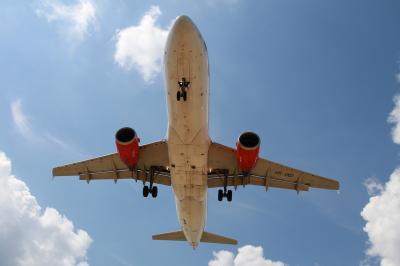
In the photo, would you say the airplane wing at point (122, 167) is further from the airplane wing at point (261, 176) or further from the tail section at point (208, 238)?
the tail section at point (208, 238)

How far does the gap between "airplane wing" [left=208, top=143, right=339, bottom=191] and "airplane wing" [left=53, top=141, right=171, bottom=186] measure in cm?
282

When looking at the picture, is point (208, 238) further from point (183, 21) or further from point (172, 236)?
point (183, 21)

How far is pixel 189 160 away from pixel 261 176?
652cm

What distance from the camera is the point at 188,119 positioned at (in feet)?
65.2

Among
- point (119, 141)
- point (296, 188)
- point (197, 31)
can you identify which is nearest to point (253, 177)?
point (296, 188)

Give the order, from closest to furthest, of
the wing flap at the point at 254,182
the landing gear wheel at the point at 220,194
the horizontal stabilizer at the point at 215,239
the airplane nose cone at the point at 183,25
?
the airplane nose cone at the point at 183,25 < the landing gear wheel at the point at 220,194 < the wing flap at the point at 254,182 < the horizontal stabilizer at the point at 215,239

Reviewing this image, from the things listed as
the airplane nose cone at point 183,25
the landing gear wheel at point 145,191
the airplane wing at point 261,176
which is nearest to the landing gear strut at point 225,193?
the airplane wing at point 261,176

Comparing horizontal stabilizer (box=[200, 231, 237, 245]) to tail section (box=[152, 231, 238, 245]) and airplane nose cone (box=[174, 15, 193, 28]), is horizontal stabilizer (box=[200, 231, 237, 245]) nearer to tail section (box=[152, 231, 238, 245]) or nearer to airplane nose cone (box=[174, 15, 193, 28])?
tail section (box=[152, 231, 238, 245])

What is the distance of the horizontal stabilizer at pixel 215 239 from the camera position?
30.9 m

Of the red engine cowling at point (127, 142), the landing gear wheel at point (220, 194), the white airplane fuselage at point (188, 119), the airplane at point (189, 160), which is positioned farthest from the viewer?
the landing gear wheel at point (220, 194)

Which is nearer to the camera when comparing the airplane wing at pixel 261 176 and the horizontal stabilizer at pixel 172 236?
the airplane wing at pixel 261 176

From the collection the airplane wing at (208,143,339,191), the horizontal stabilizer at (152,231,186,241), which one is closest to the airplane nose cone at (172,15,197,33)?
the airplane wing at (208,143,339,191)

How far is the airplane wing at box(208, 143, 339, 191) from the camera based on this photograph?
2448 cm

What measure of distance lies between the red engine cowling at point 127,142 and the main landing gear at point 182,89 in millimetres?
4029
